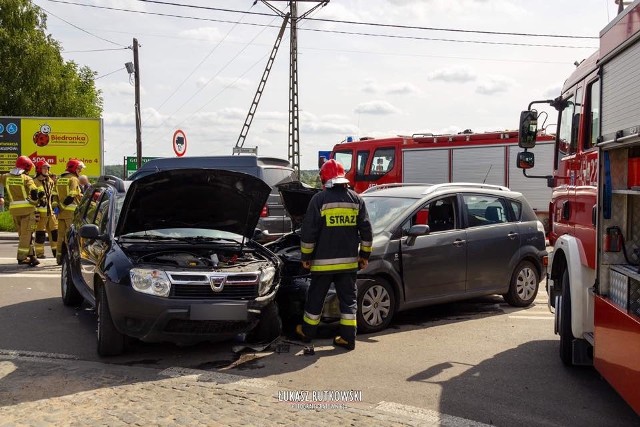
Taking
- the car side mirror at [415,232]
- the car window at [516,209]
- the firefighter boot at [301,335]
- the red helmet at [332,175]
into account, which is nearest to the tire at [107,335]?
the firefighter boot at [301,335]

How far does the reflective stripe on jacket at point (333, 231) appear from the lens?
632cm

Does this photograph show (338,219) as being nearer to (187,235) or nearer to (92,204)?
(187,235)

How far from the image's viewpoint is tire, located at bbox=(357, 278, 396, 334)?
6.93 m

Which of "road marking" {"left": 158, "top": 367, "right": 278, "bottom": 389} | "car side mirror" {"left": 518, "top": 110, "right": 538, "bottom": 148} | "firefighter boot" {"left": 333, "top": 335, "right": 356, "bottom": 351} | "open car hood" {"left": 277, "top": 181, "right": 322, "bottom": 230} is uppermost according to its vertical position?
"car side mirror" {"left": 518, "top": 110, "right": 538, "bottom": 148}

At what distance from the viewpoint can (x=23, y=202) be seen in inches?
464

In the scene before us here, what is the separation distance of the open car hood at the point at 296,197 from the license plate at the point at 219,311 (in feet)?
6.35

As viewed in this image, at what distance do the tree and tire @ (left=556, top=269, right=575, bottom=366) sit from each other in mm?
41583

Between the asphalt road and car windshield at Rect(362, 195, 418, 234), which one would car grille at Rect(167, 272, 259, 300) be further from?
car windshield at Rect(362, 195, 418, 234)

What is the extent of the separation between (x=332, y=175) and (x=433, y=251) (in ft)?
5.66

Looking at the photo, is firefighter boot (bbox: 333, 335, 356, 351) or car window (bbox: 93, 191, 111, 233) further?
car window (bbox: 93, 191, 111, 233)

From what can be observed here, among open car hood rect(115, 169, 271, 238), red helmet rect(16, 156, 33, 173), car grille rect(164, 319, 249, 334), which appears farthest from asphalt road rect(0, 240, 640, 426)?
red helmet rect(16, 156, 33, 173)

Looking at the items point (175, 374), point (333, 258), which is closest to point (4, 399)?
point (175, 374)

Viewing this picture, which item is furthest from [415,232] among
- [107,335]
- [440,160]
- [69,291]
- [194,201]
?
[440,160]

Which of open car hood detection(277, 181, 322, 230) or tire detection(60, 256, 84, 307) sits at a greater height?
open car hood detection(277, 181, 322, 230)
